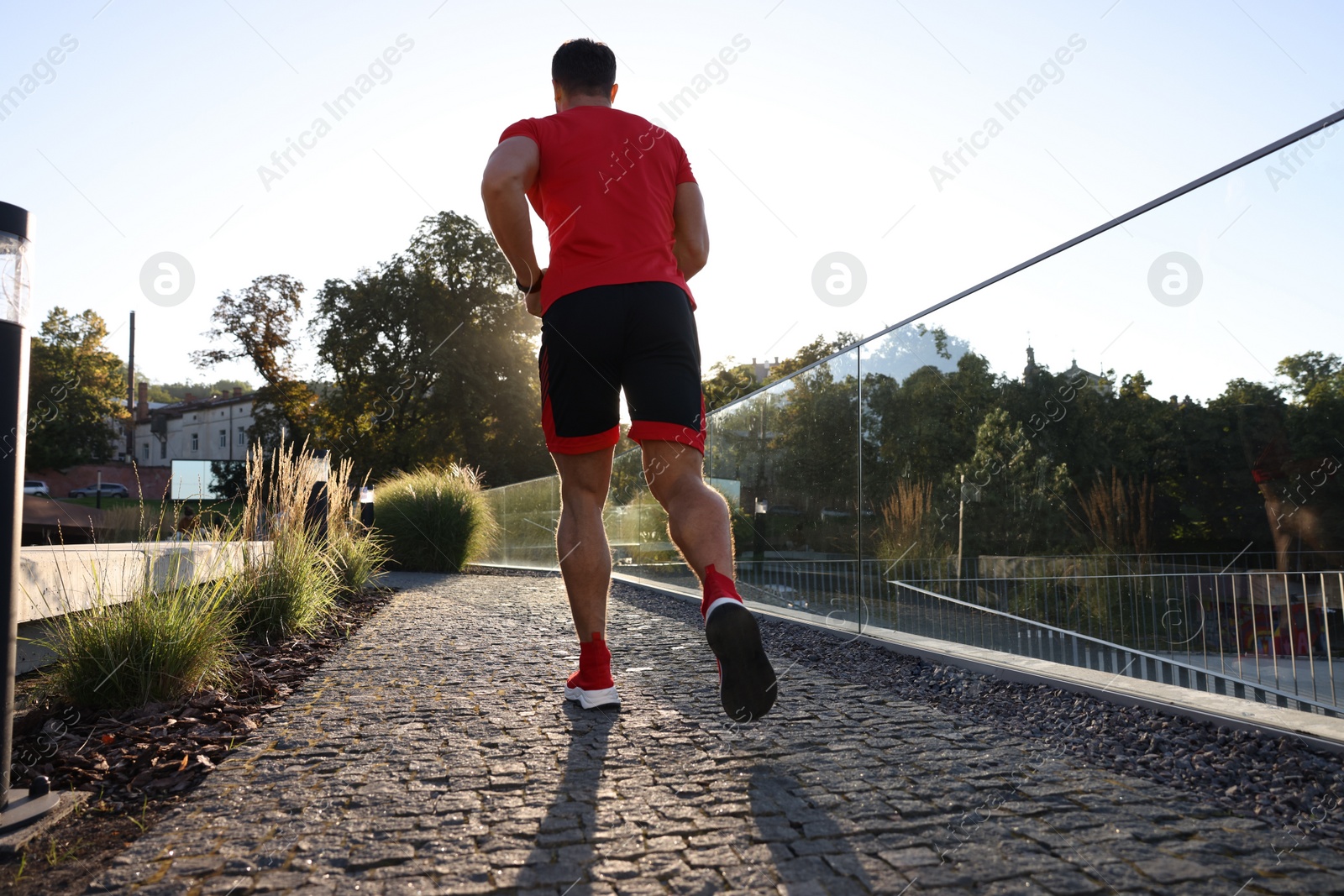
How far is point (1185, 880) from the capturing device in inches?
52.9

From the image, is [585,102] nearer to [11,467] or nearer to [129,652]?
[11,467]

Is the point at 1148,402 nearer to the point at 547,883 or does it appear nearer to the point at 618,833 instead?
the point at 618,833

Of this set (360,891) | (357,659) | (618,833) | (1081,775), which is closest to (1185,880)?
(1081,775)

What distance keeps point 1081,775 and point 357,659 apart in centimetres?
271

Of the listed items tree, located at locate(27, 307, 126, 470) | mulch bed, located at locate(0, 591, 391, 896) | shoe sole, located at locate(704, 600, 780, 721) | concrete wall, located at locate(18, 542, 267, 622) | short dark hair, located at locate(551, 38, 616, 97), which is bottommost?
mulch bed, located at locate(0, 591, 391, 896)

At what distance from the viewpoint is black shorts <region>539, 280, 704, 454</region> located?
2293 millimetres

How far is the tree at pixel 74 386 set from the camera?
3444cm

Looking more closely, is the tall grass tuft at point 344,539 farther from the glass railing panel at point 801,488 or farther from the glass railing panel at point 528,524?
the glass railing panel at point 528,524

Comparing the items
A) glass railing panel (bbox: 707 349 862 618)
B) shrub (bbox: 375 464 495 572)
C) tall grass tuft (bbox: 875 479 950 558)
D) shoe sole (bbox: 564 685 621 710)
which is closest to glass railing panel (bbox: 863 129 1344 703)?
tall grass tuft (bbox: 875 479 950 558)

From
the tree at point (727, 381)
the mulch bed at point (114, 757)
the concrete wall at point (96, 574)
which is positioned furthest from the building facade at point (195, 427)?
the mulch bed at point (114, 757)

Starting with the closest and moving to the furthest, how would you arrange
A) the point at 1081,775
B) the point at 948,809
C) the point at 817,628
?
the point at 948,809, the point at 1081,775, the point at 817,628

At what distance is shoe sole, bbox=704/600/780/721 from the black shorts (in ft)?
1.83

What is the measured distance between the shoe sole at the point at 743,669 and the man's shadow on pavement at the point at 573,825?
34 cm

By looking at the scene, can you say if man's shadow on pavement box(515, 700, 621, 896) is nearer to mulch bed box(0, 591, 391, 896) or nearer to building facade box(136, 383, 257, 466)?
mulch bed box(0, 591, 391, 896)
